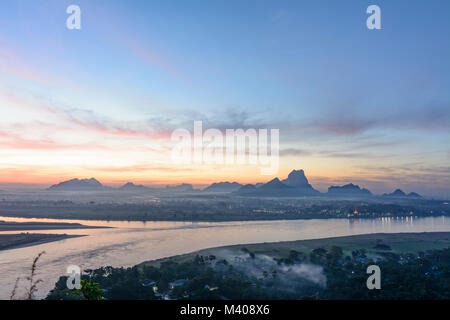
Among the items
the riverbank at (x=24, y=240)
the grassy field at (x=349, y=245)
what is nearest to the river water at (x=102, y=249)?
the riverbank at (x=24, y=240)

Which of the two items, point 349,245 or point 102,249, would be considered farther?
point 349,245

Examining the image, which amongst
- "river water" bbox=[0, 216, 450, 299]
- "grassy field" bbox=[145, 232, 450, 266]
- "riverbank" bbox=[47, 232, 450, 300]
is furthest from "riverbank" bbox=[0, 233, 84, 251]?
"grassy field" bbox=[145, 232, 450, 266]

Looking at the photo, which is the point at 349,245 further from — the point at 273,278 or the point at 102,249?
the point at 102,249

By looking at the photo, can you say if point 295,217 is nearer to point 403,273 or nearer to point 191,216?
point 191,216

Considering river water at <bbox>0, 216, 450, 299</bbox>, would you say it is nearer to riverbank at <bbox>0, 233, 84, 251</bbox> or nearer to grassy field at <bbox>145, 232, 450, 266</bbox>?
riverbank at <bbox>0, 233, 84, 251</bbox>

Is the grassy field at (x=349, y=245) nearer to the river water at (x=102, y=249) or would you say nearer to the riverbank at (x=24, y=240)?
the river water at (x=102, y=249)

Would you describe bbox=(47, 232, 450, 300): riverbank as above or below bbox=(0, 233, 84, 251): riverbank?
above

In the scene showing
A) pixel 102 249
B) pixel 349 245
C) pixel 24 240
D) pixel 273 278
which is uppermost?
pixel 273 278

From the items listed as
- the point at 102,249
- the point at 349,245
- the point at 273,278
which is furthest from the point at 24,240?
the point at 349,245
